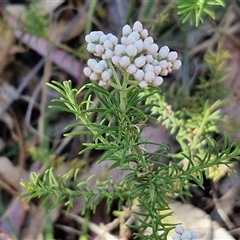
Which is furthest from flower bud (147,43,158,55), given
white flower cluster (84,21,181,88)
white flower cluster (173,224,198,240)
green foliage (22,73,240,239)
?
white flower cluster (173,224,198,240)

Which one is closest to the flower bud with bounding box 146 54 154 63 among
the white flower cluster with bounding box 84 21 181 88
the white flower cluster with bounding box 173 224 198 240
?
the white flower cluster with bounding box 84 21 181 88

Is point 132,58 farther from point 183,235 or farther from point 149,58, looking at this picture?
point 183,235

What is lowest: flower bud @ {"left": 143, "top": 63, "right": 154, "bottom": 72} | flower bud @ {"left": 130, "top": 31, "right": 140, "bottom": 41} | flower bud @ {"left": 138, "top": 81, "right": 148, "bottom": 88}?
flower bud @ {"left": 138, "top": 81, "right": 148, "bottom": 88}

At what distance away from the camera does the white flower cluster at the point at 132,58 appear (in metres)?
0.93

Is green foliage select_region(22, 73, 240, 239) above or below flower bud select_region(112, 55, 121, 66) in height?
below

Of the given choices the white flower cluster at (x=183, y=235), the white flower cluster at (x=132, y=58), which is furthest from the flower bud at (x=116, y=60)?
the white flower cluster at (x=183, y=235)

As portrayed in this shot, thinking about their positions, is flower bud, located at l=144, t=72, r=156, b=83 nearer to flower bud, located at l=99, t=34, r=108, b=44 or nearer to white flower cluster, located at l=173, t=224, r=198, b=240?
flower bud, located at l=99, t=34, r=108, b=44

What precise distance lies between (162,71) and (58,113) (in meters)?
1.07

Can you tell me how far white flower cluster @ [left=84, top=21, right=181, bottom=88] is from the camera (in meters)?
0.93

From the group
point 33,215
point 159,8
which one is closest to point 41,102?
point 33,215

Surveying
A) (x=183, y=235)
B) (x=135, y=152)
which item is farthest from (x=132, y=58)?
(x=183, y=235)

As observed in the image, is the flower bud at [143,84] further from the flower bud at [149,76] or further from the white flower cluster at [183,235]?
the white flower cluster at [183,235]

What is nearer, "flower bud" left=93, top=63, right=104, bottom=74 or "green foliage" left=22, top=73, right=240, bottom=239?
"flower bud" left=93, top=63, right=104, bottom=74

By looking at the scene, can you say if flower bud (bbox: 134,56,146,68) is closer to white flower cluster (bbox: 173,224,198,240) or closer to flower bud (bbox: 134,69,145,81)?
flower bud (bbox: 134,69,145,81)
